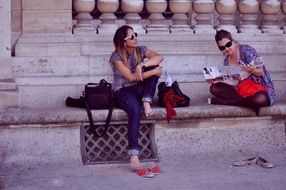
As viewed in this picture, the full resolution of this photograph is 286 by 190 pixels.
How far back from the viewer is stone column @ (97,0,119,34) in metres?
8.90

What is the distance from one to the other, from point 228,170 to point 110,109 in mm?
1403

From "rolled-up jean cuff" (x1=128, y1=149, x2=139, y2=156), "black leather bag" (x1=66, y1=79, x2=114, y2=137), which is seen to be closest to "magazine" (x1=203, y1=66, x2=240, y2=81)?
"black leather bag" (x1=66, y1=79, x2=114, y2=137)

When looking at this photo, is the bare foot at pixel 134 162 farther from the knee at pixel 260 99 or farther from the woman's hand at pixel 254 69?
the woman's hand at pixel 254 69

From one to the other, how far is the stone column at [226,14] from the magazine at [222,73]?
2.51 feet

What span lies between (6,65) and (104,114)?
4.12ft

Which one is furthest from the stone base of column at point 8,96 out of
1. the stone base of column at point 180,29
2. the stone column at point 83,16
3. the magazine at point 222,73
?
the magazine at point 222,73

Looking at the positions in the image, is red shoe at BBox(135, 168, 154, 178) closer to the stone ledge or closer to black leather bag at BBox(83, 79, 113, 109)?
the stone ledge

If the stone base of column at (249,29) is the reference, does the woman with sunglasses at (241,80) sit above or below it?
below

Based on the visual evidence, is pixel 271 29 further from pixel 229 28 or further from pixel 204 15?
pixel 204 15

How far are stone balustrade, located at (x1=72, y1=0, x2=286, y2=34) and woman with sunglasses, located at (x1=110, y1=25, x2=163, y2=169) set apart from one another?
56 cm

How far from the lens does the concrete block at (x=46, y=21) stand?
346 inches

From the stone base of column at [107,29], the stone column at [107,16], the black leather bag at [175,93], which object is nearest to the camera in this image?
the black leather bag at [175,93]

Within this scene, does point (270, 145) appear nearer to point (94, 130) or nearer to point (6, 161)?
point (94, 130)

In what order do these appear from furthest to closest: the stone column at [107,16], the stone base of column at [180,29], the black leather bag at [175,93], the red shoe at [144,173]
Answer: the stone base of column at [180,29]
the stone column at [107,16]
the black leather bag at [175,93]
the red shoe at [144,173]
